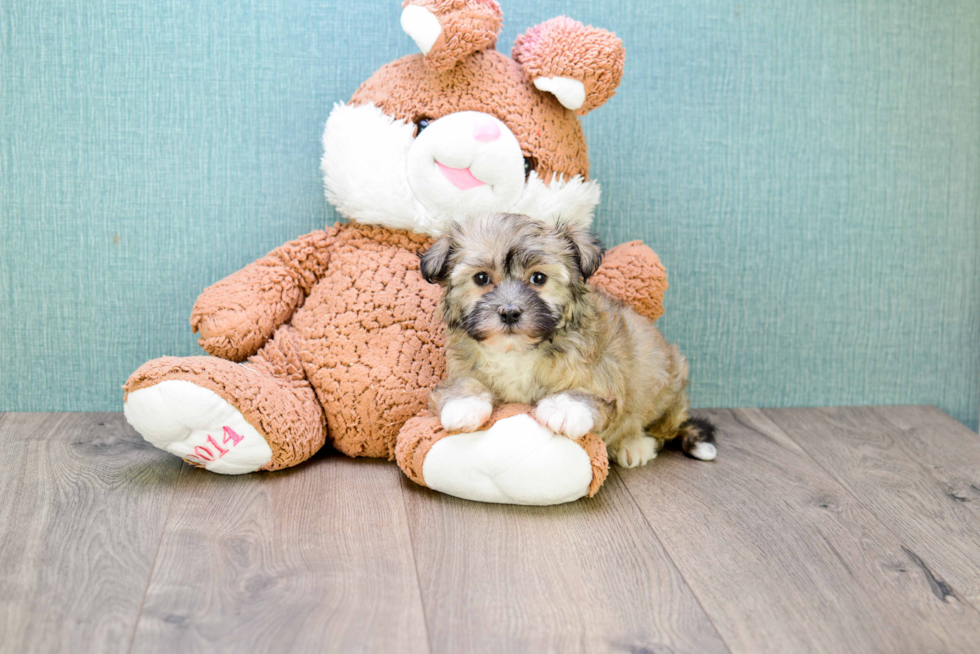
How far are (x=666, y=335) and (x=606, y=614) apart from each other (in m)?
1.18

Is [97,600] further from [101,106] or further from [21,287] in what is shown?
[101,106]

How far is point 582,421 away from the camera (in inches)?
66.2

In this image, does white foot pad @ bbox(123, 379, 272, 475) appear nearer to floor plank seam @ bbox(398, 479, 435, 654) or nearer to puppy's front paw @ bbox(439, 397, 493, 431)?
floor plank seam @ bbox(398, 479, 435, 654)

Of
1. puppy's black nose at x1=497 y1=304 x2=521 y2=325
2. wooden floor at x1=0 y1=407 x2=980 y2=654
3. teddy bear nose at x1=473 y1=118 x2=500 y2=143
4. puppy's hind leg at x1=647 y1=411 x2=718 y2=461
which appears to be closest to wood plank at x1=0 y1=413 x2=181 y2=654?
wooden floor at x1=0 y1=407 x2=980 y2=654

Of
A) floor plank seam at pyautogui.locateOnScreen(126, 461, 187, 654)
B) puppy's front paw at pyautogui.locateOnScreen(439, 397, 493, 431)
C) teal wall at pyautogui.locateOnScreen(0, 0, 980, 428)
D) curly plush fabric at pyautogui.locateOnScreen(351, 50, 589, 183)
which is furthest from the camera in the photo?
teal wall at pyautogui.locateOnScreen(0, 0, 980, 428)

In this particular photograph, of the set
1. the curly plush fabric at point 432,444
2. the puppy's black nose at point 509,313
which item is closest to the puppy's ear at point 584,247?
the puppy's black nose at point 509,313

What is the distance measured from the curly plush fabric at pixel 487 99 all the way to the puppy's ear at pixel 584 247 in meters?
0.28

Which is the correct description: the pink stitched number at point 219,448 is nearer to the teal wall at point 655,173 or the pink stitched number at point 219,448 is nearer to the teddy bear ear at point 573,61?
the teal wall at point 655,173

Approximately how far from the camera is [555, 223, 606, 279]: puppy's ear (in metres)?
1.71

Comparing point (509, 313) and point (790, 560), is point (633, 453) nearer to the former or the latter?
point (790, 560)

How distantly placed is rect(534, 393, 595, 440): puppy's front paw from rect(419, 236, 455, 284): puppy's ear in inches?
13.7

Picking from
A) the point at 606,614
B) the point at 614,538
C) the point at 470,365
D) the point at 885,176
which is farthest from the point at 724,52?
the point at 606,614

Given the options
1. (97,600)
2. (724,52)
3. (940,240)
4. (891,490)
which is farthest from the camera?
(940,240)

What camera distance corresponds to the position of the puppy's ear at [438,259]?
5.61 feet
